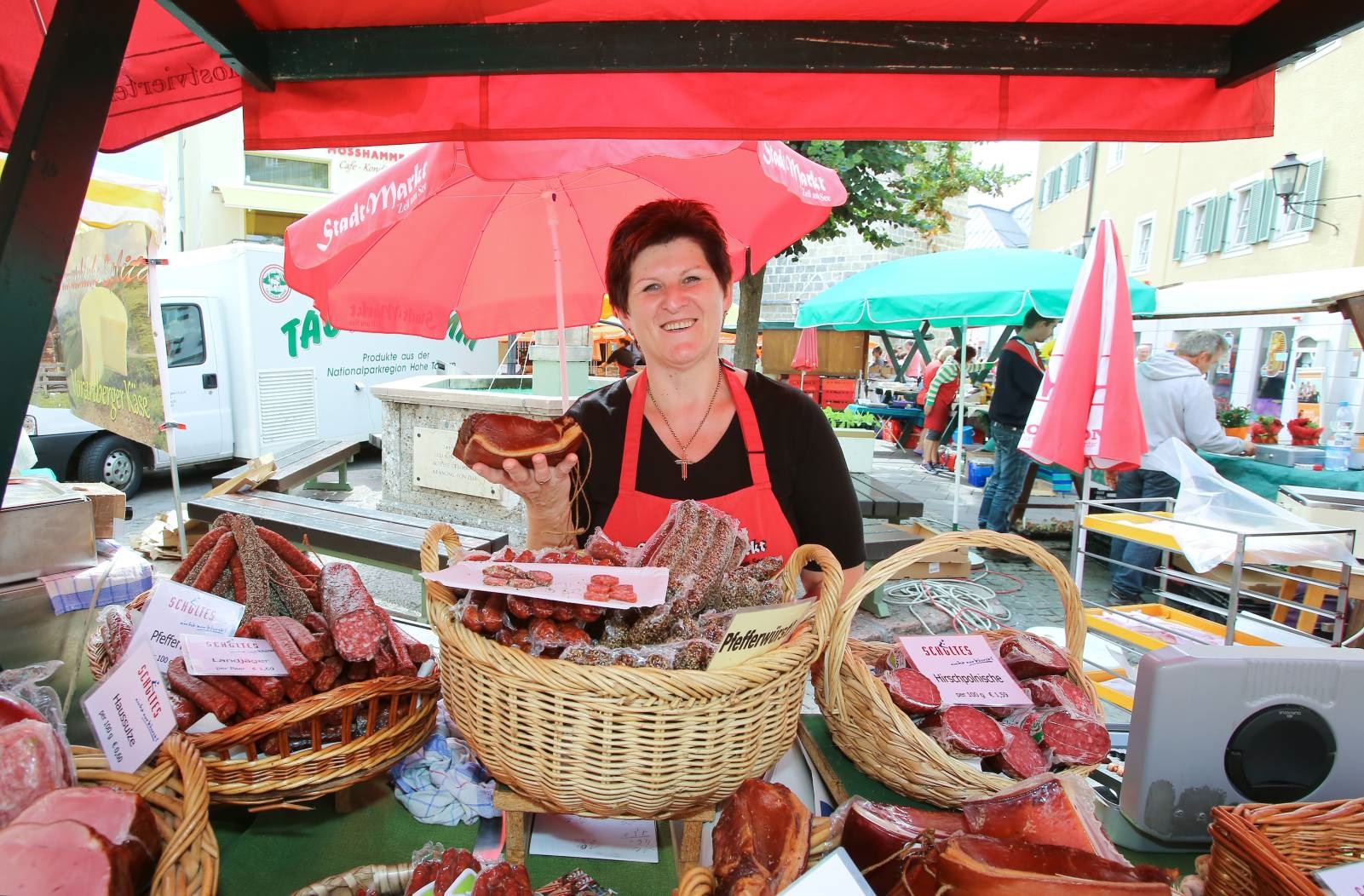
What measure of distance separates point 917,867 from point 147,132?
2492 millimetres

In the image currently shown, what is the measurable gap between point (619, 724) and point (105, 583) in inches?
90.0

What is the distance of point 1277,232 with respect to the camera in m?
13.4

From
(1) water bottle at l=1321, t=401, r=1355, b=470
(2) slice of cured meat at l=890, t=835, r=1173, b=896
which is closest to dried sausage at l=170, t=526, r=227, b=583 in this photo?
(2) slice of cured meat at l=890, t=835, r=1173, b=896

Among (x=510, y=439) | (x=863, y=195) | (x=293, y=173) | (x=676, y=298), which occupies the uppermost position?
(x=293, y=173)

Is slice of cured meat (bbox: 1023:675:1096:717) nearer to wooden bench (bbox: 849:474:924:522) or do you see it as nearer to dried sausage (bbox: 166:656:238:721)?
dried sausage (bbox: 166:656:238:721)

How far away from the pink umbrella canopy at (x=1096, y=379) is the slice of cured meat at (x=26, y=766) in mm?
5259

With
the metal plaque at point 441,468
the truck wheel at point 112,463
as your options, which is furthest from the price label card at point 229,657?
the truck wheel at point 112,463

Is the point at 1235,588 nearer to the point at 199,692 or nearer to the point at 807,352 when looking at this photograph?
the point at 199,692

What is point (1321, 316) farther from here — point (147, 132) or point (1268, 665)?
point (147, 132)

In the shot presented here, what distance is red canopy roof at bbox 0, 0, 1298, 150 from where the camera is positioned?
1696 millimetres

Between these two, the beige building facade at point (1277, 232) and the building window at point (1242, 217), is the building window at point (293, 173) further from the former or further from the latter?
the building window at point (1242, 217)

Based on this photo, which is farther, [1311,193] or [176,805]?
[1311,193]

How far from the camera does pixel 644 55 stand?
171 cm

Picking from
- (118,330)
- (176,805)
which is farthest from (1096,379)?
(118,330)
